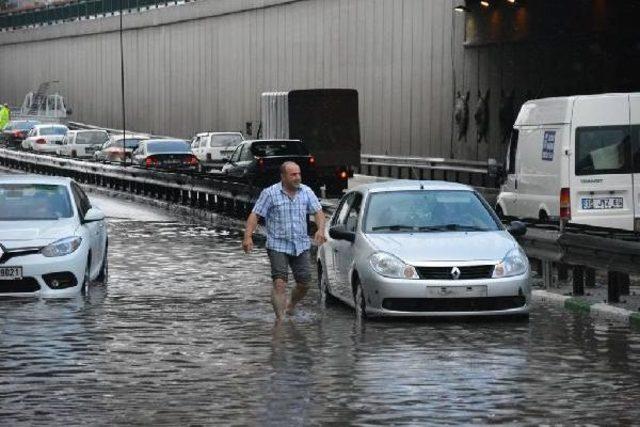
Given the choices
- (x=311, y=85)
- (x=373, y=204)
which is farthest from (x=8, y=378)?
(x=311, y=85)

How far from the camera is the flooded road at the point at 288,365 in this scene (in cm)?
1142

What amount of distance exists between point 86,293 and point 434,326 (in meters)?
4.81

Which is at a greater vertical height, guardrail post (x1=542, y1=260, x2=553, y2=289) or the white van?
the white van

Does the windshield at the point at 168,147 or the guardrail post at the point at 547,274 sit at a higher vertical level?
the windshield at the point at 168,147

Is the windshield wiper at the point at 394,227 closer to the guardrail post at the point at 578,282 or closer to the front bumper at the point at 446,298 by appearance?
the front bumper at the point at 446,298

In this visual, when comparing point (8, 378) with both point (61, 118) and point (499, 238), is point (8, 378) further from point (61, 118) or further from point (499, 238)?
point (61, 118)

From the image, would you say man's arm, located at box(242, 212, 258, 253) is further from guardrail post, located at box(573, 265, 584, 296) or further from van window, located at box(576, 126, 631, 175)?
van window, located at box(576, 126, 631, 175)

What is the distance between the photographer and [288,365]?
45.9 ft

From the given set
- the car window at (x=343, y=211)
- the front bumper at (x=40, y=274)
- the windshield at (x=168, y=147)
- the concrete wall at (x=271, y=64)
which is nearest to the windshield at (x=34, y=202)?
the front bumper at (x=40, y=274)

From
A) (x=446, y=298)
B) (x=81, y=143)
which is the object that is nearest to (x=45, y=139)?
(x=81, y=143)

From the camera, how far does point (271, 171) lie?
44.2 m

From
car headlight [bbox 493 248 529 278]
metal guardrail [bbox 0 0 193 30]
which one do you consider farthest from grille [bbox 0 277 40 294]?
metal guardrail [bbox 0 0 193 30]

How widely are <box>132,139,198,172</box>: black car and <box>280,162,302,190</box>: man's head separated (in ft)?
125

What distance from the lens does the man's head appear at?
56.4ft
